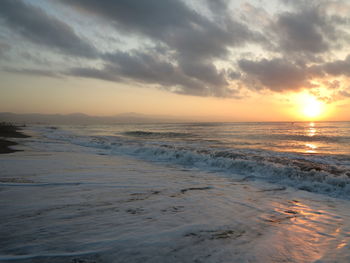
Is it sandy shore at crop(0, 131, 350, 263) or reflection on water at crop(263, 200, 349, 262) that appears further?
reflection on water at crop(263, 200, 349, 262)

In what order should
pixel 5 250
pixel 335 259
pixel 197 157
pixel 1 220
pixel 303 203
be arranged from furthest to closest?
pixel 197 157 < pixel 303 203 < pixel 1 220 < pixel 335 259 < pixel 5 250

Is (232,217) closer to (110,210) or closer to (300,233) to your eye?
(300,233)

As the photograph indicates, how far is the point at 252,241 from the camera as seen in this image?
3.15m

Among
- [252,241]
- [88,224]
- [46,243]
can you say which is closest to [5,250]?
[46,243]

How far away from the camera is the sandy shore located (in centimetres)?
275

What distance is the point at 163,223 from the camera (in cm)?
367

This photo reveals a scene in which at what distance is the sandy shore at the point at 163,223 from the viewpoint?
275 cm

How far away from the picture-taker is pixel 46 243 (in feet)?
9.29

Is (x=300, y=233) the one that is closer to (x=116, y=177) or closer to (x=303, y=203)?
(x=303, y=203)

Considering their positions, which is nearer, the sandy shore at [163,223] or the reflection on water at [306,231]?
the sandy shore at [163,223]

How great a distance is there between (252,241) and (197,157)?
29.4 feet

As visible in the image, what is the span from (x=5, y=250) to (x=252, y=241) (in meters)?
3.33

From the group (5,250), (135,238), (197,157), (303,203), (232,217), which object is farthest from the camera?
(197,157)

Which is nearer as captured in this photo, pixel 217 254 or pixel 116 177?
pixel 217 254
